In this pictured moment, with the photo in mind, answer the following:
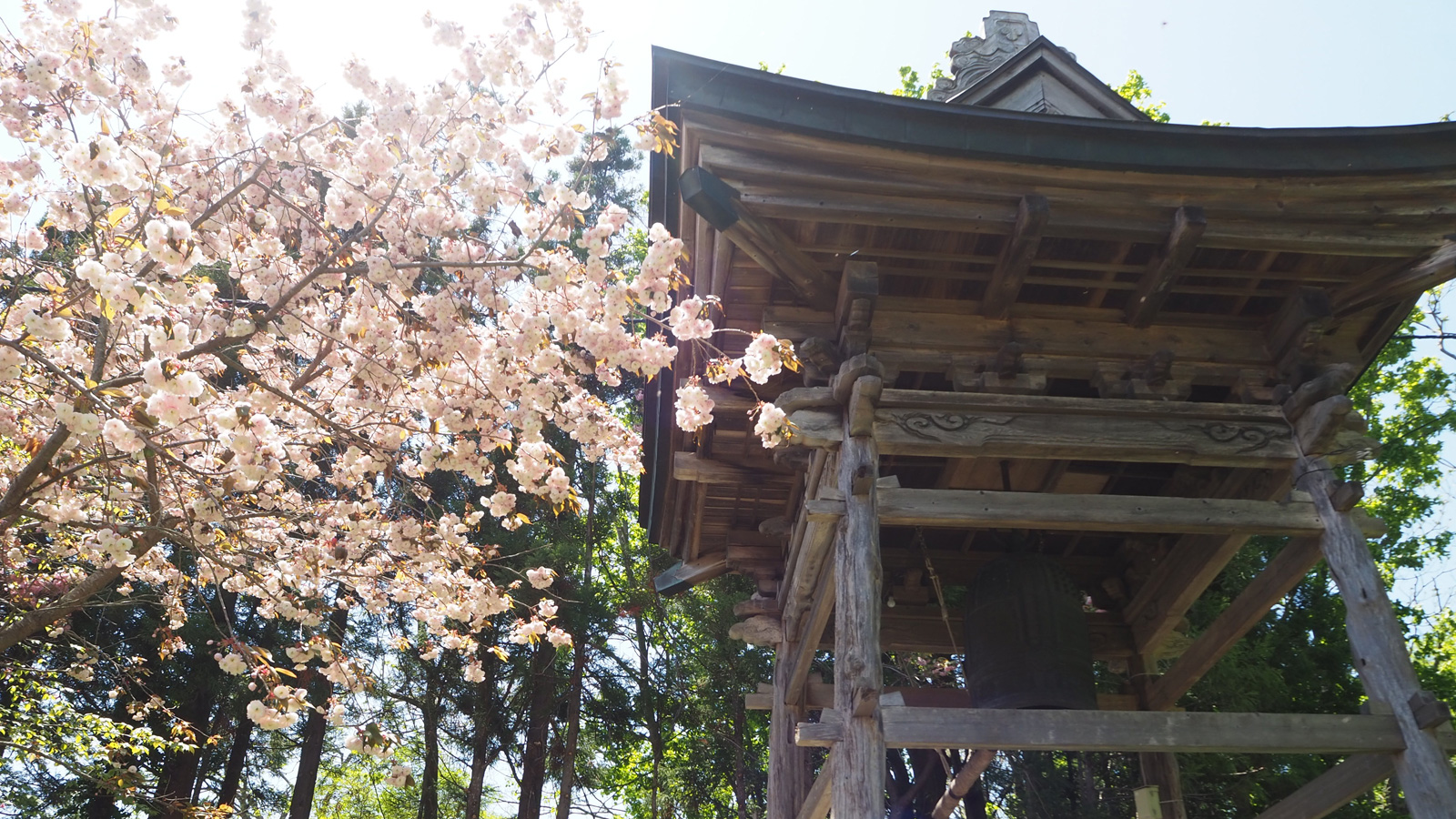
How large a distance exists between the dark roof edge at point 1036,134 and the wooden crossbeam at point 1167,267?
0.64 feet

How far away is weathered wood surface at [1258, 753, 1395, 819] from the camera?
132 inches

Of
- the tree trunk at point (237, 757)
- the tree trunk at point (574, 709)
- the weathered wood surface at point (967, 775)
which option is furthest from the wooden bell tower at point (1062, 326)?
the tree trunk at point (237, 757)

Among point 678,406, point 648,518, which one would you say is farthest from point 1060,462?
point 648,518

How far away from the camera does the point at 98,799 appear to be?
10.2m

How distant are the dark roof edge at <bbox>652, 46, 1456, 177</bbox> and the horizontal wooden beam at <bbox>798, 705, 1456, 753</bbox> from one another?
6.77ft

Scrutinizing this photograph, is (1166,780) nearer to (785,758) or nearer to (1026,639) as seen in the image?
(1026,639)

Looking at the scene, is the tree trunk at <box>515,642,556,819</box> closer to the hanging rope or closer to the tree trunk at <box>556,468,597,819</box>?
the tree trunk at <box>556,468,597,819</box>

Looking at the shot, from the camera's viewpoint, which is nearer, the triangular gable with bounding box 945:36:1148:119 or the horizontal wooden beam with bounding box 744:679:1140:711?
the triangular gable with bounding box 945:36:1148:119

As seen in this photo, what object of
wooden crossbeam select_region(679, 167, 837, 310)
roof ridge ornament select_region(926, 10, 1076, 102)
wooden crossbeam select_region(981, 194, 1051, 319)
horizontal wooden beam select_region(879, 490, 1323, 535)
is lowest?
horizontal wooden beam select_region(879, 490, 1323, 535)

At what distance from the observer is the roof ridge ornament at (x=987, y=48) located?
19.0 ft

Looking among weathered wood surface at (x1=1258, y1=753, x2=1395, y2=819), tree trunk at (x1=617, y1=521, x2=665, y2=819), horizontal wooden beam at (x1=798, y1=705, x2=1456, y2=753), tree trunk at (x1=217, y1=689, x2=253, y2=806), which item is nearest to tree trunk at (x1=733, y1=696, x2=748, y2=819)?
tree trunk at (x1=617, y1=521, x2=665, y2=819)

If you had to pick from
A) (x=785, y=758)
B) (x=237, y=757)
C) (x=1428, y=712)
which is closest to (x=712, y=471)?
(x=785, y=758)

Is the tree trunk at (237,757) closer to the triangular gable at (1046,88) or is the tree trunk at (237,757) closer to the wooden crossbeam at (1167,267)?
the triangular gable at (1046,88)

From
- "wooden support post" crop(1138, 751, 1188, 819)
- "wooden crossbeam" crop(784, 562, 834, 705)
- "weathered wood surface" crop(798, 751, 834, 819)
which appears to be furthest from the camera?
"wooden support post" crop(1138, 751, 1188, 819)
